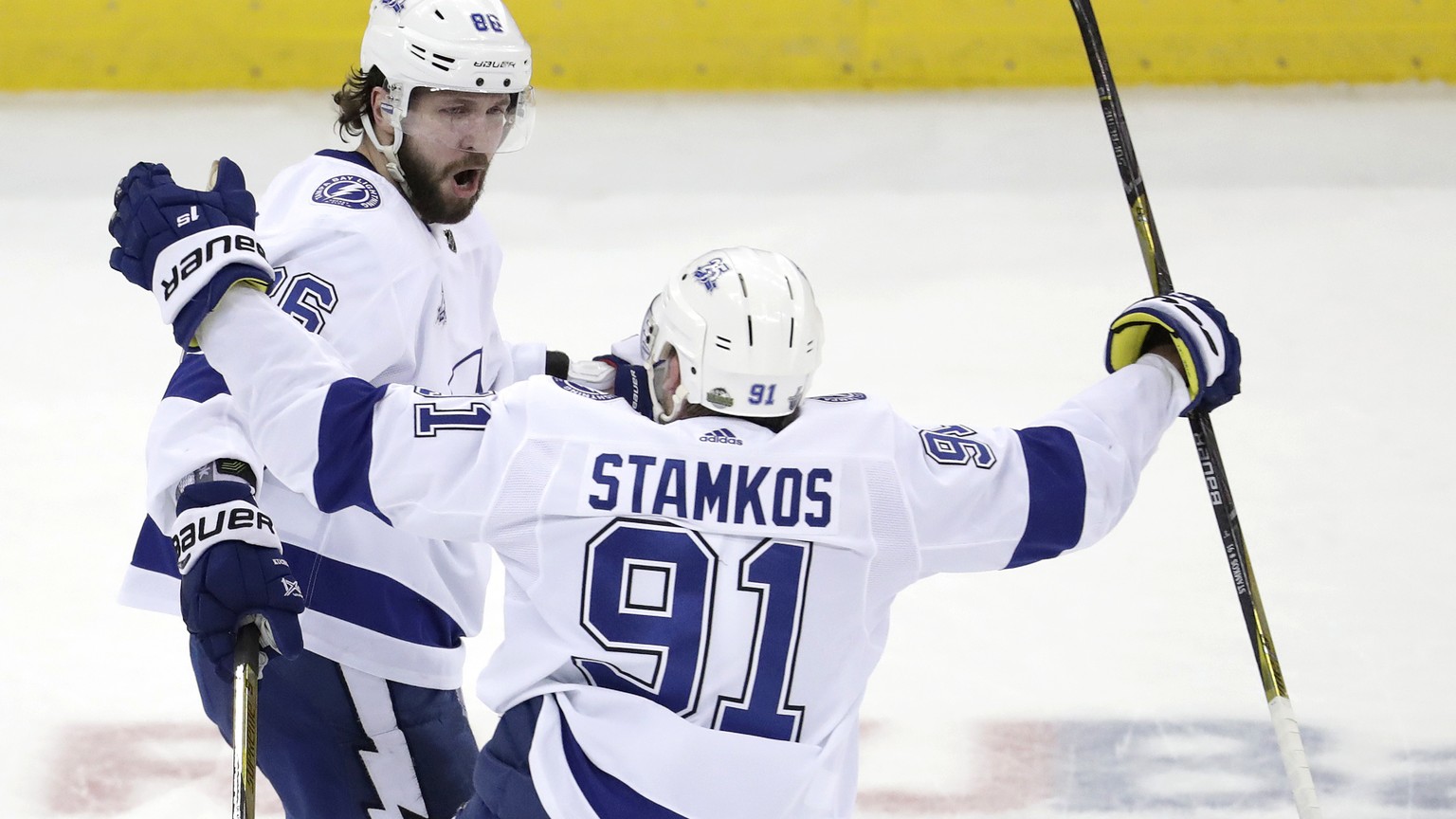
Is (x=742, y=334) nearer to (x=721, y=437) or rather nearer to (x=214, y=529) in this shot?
(x=721, y=437)

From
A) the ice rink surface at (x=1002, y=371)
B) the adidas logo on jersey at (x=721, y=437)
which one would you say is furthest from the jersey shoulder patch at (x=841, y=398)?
the ice rink surface at (x=1002, y=371)

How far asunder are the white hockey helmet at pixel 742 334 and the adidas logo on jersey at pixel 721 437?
0.03 m

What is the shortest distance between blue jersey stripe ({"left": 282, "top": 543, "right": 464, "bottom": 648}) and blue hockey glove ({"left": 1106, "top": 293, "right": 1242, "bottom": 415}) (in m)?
1.04

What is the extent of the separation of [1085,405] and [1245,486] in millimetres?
2065

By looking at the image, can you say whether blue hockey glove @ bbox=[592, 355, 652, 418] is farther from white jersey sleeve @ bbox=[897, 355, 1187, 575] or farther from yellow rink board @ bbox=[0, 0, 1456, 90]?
yellow rink board @ bbox=[0, 0, 1456, 90]

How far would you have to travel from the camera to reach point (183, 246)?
6.88 feet

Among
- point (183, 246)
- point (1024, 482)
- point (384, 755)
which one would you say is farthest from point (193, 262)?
point (1024, 482)

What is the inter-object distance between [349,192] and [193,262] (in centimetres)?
44

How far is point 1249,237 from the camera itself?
5438 millimetres

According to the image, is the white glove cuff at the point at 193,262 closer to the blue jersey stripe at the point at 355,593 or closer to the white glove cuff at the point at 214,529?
the white glove cuff at the point at 214,529

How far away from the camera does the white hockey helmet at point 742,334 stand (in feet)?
6.41

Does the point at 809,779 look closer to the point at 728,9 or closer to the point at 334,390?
the point at 334,390

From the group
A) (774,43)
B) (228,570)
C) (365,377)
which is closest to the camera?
(228,570)

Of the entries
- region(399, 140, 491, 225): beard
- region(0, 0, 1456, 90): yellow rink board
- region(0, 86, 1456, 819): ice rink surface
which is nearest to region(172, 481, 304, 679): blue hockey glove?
region(399, 140, 491, 225): beard
